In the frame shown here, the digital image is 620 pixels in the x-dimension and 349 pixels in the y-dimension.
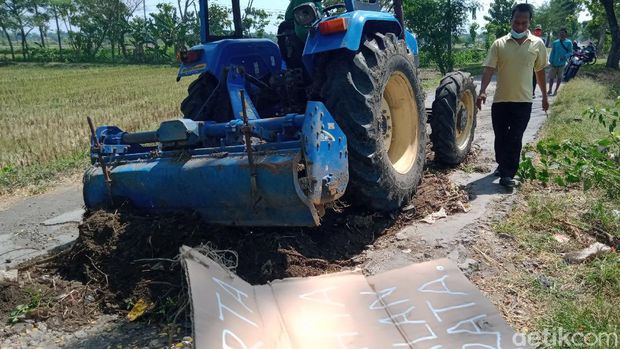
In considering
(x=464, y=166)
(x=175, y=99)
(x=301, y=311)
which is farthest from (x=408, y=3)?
(x=301, y=311)

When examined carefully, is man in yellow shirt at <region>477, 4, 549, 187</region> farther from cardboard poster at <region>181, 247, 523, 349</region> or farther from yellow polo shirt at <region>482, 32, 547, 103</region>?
cardboard poster at <region>181, 247, 523, 349</region>

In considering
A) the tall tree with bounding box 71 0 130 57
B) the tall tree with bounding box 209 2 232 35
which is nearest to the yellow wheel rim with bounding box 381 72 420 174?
the tall tree with bounding box 209 2 232 35

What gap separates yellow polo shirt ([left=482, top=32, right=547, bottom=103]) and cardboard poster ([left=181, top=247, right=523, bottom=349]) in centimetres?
237

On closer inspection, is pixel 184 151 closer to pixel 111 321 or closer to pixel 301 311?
pixel 111 321

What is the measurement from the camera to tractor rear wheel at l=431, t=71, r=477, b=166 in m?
4.98

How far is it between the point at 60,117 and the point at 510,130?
1050 cm

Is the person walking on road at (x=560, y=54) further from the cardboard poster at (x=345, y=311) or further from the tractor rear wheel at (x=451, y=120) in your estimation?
the cardboard poster at (x=345, y=311)

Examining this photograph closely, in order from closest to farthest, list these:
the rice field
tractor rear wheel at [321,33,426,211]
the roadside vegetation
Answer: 1. the roadside vegetation
2. tractor rear wheel at [321,33,426,211]
3. the rice field

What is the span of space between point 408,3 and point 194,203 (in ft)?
53.4

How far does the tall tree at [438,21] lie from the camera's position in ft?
59.1

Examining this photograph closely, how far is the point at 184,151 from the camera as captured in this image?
133 inches

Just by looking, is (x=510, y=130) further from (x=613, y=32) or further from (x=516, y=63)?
(x=613, y=32)

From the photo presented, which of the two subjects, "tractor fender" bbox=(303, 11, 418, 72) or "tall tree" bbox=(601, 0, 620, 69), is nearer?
"tractor fender" bbox=(303, 11, 418, 72)

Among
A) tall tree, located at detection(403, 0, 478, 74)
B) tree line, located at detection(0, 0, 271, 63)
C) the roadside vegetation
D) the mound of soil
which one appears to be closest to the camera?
the roadside vegetation
